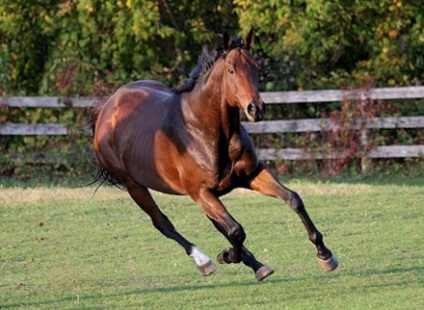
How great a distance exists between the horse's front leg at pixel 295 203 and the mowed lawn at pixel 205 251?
336 millimetres

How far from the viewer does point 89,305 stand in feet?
32.1

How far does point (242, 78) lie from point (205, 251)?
4.00m

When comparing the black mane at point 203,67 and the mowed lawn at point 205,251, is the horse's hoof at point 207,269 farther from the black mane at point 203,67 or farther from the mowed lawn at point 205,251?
the black mane at point 203,67

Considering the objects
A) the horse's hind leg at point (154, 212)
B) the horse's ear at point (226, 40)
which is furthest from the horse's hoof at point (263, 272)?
the horse's ear at point (226, 40)

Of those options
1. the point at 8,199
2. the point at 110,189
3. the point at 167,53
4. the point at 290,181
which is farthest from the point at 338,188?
the point at 167,53

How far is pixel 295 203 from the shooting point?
9.43 metres

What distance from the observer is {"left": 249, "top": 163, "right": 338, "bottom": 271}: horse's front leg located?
31.0 feet

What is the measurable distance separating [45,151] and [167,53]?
10.3 ft

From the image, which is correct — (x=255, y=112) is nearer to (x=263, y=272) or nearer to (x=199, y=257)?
(x=263, y=272)

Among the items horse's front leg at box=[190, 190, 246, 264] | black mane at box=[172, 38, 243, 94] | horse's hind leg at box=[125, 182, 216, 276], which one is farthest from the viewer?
horse's hind leg at box=[125, 182, 216, 276]

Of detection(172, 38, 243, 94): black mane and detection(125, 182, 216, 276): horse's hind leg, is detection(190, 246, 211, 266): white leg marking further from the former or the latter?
detection(172, 38, 243, 94): black mane

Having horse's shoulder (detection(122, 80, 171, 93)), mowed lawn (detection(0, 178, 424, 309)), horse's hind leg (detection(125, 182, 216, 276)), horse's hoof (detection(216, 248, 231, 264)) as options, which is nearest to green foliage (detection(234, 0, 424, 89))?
mowed lawn (detection(0, 178, 424, 309))

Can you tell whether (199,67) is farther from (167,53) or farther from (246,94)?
(167,53)

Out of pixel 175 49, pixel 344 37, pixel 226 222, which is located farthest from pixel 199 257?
pixel 175 49
